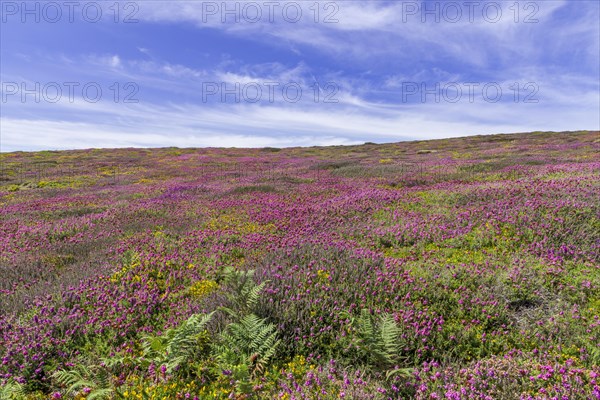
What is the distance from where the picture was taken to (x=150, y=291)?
5.87 m

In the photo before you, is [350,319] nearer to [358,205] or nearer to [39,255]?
[358,205]

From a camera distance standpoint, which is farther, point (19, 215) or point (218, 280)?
point (19, 215)

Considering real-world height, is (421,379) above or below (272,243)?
below

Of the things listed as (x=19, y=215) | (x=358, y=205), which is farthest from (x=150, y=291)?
(x=19, y=215)

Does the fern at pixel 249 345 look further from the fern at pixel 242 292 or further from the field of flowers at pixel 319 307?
the fern at pixel 242 292

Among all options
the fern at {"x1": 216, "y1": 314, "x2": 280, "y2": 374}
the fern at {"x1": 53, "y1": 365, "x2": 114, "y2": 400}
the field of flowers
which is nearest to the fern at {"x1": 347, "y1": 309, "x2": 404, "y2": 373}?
the field of flowers

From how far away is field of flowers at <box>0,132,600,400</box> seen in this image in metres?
3.61

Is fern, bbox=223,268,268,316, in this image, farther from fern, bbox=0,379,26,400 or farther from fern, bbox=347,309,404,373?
fern, bbox=0,379,26,400

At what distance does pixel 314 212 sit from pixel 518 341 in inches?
297

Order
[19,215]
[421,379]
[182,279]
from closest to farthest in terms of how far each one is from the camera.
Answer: [421,379]
[182,279]
[19,215]

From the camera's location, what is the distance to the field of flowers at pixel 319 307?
3607mm

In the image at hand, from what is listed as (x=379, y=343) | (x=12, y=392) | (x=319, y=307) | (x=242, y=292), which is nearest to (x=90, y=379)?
(x=12, y=392)

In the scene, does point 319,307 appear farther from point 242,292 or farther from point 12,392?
point 12,392

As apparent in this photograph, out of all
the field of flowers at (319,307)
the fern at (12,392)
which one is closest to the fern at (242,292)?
the field of flowers at (319,307)
